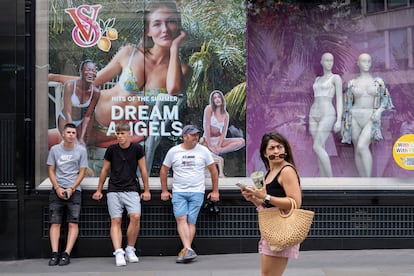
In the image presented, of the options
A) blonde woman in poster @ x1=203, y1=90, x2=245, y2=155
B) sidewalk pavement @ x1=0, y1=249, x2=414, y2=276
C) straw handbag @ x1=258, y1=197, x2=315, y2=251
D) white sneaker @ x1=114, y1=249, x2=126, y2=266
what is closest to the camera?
straw handbag @ x1=258, y1=197, x2=315, y2=251

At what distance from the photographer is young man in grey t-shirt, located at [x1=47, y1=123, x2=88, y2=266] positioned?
307 inches

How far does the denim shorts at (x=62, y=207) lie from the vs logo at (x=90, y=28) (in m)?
2.15

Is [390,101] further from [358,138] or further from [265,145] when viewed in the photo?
[265,145]

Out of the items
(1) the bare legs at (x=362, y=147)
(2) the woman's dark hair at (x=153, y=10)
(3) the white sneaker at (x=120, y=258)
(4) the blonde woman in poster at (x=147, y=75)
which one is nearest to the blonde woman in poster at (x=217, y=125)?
(4) the blonde woman in poster at (x=147, y=75)

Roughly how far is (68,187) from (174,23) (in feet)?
9.12

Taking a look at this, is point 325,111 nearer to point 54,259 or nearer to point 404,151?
point 404,151

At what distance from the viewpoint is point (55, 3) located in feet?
28.0

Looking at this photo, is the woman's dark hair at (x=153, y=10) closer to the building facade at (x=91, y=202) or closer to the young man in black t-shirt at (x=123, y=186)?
the building facade at (x=91, y=202)

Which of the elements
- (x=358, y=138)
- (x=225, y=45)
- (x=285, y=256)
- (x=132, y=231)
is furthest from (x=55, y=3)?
(x=285, y=256)

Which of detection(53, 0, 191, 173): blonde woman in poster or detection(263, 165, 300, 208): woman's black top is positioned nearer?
detection(263, 165, 300, 208): woman's black top

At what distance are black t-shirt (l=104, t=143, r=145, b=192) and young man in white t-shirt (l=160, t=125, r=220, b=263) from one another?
1.27ft

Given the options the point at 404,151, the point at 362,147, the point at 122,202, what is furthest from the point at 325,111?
the point at 122,202

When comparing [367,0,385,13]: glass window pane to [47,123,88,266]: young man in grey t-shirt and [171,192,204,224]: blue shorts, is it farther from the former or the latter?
[47,123,88,266]: young man in grey t-shirt

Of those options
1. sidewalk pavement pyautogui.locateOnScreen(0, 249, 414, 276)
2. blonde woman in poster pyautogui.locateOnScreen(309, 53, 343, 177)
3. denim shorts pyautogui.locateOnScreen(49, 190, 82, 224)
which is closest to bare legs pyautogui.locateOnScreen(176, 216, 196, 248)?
sidewalk pavement pyautogui.locateOnScreen(0, 249, 414, 276)
